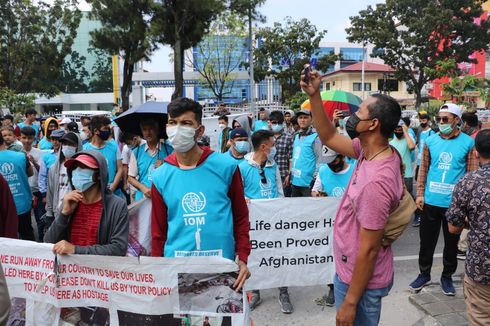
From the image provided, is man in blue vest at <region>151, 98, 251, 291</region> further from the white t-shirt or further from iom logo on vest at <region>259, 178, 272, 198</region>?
the white t-shirt

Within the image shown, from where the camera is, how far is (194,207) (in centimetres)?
254

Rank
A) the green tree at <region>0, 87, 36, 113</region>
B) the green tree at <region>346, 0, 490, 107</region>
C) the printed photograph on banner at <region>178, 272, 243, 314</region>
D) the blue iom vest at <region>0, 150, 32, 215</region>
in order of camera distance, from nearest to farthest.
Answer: the printed photograph on banner at <region>178, 272, 243, 314</region> < the blue iom vest at <region>0, 150, 32, 215</region> < the green tree at <region>0, 87, 36, 113</region> < the green tree at <region>346, 0, 490, 107</region>

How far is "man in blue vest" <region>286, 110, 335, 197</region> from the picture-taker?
21.4 feet

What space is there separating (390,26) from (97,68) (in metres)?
51.3

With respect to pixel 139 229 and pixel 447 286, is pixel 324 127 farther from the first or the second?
pixel 447 286

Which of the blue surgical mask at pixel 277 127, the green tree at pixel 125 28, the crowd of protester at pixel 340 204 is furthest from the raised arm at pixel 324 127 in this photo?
the green tree at pixel 125 28

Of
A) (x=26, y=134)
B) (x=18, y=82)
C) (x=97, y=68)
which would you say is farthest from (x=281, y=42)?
(x=97, y=68)

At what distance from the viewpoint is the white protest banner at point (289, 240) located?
4375 millimetres

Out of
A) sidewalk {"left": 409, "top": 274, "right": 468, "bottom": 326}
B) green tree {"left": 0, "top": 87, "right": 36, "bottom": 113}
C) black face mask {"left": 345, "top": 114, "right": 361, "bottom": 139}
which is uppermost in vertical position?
green tree {"left": 0, "top": 87, "right": 36, "bottom": 113}

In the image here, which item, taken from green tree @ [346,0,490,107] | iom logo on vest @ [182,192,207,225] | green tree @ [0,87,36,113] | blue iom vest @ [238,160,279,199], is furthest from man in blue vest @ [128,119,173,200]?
green tree @ [346,0,490,107]

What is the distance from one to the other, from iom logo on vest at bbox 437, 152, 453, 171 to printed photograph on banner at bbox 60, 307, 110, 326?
3.40 meters

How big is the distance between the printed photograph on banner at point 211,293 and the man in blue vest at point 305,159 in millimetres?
4081

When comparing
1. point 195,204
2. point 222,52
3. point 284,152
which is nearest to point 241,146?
point 284,152

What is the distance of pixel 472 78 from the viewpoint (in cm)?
2289
